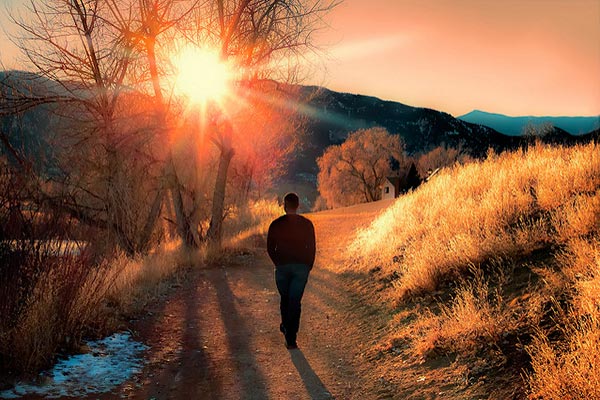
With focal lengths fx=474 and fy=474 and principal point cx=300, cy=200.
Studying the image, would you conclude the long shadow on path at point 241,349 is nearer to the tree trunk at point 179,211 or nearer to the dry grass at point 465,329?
the dry grass at point 465,329

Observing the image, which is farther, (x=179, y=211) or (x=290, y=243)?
(x=179, y=211)

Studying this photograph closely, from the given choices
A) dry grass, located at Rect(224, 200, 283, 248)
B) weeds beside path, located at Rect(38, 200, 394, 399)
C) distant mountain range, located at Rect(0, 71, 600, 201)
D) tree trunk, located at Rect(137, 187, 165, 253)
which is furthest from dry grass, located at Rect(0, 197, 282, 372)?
distant mountain range, located at Rect(0, 71, 600, 201)

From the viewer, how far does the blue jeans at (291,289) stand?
22.1 ft

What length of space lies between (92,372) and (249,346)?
2.32 m

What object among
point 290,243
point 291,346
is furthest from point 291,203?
point 291,346

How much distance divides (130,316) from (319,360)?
3.59m

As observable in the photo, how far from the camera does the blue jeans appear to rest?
673 centimetres

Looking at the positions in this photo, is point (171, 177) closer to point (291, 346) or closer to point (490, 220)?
point (291, 346)

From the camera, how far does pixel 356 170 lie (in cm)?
5906

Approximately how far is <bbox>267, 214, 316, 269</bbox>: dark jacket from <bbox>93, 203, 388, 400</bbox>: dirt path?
134 centimetres

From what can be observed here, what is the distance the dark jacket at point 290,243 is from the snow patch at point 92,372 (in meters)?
2.31

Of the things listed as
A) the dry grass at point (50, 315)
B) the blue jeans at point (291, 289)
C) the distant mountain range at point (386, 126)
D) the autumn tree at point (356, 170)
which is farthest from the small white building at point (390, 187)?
Result: the distant mountain range at point (386, 126)

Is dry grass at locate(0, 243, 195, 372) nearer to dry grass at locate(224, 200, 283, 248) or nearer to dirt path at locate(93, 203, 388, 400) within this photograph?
dirt path at locate(93, 203, 388, 400)

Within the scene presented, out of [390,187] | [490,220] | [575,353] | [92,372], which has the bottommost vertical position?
[390,187]
